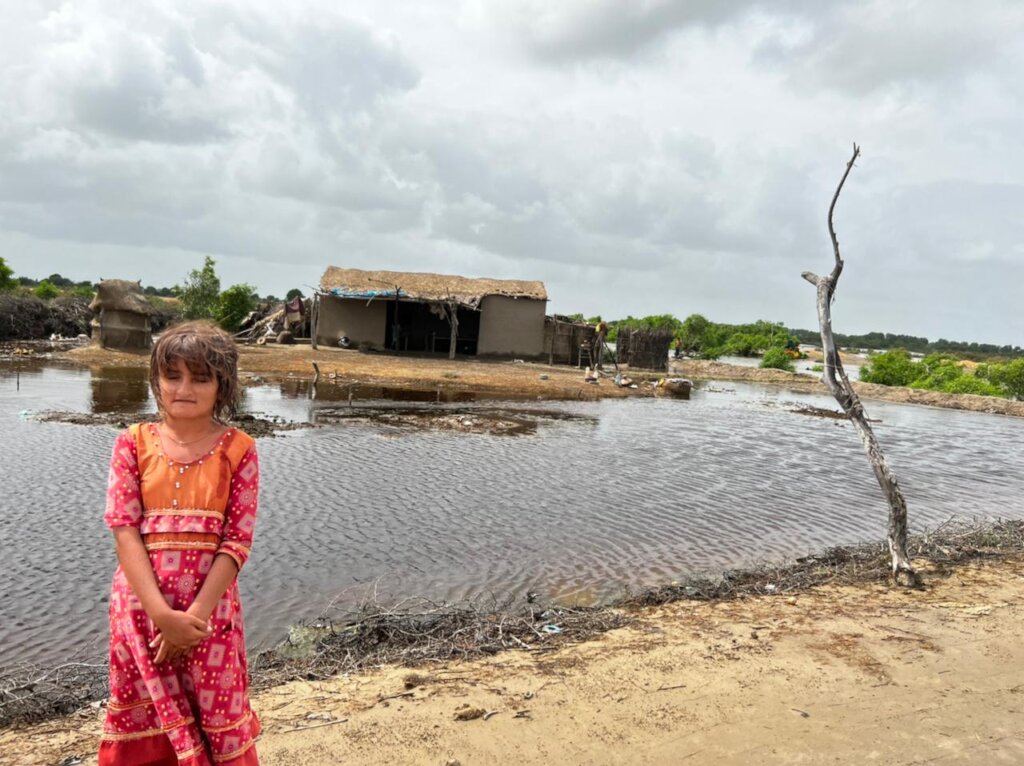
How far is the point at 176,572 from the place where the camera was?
7.32ft

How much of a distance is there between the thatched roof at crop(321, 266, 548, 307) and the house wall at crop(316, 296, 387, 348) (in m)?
0.74

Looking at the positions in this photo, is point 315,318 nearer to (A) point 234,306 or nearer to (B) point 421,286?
(B) point 421,286

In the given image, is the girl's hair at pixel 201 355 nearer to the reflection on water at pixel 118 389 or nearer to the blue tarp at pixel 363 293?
the reflection on water at pixel 118 389

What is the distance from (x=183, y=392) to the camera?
7.61ft

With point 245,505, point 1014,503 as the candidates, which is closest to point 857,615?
point 245,505

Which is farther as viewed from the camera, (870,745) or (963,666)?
(963,666)

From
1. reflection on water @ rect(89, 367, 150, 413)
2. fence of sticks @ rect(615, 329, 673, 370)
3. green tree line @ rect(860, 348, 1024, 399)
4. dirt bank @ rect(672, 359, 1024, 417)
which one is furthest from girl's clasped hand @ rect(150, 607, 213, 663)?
green tree line @ rect(860, 348, 1024, 399)

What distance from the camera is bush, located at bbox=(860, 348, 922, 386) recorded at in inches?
1564

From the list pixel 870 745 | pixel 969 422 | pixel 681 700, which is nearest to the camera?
pixel 870 745

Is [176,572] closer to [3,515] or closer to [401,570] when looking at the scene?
[401,570]

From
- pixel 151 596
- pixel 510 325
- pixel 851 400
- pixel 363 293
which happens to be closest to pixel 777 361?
pixel 510 325

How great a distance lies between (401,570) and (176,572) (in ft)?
14.9

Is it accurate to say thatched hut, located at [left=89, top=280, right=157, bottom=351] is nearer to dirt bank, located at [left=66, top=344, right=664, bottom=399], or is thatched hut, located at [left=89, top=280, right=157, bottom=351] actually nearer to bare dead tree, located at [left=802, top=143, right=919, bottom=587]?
dirt bank, located at [left=66, top=344, right=664, bottom=399]

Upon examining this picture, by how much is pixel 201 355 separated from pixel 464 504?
23.1ft
